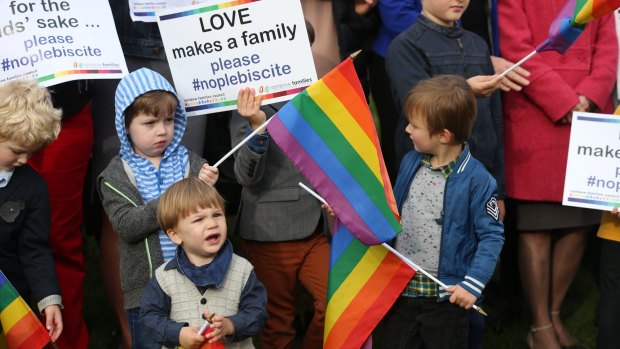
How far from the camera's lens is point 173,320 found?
4945 millimetres

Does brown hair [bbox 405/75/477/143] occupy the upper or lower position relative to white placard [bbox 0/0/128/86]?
lower

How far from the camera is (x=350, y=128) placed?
5359 millimetres

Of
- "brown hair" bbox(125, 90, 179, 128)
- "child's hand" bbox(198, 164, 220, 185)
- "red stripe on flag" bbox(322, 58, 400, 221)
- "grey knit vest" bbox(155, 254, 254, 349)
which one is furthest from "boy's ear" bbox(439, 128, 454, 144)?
"brown hair" bbox(125, 90, 179, 128)

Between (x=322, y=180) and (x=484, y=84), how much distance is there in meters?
1.04

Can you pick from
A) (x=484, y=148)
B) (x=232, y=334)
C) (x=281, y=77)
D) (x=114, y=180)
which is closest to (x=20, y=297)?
(x=114, y=180)

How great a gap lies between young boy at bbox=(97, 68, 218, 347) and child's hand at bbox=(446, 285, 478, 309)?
1.19m

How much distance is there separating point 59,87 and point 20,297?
130 centimetres

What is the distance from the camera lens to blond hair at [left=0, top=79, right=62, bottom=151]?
5.15m

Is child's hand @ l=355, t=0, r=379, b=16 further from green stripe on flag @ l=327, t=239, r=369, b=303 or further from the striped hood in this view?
green stripe on flag @ l=327, t=239, r=369, b=303

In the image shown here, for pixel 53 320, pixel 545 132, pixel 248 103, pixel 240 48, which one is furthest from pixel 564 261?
pixel 53 320

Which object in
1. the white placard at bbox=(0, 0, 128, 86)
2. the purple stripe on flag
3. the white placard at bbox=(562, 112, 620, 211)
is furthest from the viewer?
the white placard at bbox=(562, 112, 620, 211)

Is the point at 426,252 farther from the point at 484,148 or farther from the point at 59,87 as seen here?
the point at 59,87

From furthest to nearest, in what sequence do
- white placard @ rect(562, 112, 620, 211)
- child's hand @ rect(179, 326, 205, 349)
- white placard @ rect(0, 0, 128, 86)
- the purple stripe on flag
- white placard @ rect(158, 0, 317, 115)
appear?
white placard @ rect(562, 112, 620, 211)
white placard @ rect(0, 0, 128, 86)
white placard @ rect(158, 0, 317, 115)
the purple stripe on flag
child's hand @ rect(179, 326, 205, 349)

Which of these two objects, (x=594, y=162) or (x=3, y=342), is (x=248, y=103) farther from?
(x=594, y=162)
